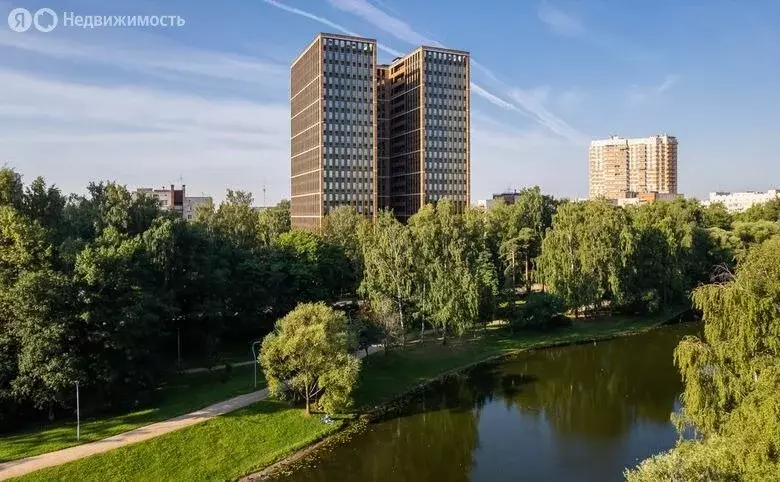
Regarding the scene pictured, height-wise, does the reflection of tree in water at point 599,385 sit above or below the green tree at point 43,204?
below

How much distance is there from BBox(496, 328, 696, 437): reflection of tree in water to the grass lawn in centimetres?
1931

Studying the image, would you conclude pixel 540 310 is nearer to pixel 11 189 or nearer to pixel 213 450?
pixel 213 450

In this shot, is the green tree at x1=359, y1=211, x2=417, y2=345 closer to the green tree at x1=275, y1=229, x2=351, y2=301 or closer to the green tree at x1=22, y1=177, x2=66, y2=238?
the green tree at x1=275, y1=229, x2=351, y2=301

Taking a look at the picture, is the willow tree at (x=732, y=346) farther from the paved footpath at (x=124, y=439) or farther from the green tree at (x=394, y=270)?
the green tree at (x=394, y=270)

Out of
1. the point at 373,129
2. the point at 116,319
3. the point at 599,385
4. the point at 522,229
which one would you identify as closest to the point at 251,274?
the point at 116,319

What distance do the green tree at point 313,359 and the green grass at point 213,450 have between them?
5.69 ft

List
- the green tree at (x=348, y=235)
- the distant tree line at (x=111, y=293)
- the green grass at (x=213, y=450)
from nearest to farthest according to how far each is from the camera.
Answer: the green grass at (x=213, y=450) → the distant tree line at (x=111, y=293) → the green tree at (x=348, y=235)

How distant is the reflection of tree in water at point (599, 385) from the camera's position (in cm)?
3697

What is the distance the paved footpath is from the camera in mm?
27378

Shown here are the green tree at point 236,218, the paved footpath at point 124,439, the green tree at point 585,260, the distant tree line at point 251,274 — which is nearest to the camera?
the paved footpath at point 124,439

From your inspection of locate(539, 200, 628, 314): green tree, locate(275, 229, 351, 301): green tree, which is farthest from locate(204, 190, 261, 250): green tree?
locate(539, 200, 628, 314): green tree

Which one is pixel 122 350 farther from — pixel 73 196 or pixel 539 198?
pixel 539 198

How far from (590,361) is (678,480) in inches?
1405

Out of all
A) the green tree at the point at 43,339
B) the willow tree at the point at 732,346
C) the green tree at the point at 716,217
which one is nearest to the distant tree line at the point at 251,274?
the green tree at the point at 43,339
